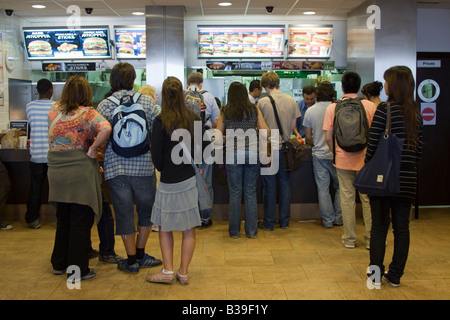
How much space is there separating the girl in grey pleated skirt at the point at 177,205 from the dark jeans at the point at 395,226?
1348 millimetres

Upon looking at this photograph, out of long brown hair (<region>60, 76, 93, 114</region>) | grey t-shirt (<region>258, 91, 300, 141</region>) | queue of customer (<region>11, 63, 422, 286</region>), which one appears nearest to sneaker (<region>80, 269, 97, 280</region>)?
queue of customer (<region>11, 63, 422, 286</region>)

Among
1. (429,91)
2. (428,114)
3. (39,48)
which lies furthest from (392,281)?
(39,48)

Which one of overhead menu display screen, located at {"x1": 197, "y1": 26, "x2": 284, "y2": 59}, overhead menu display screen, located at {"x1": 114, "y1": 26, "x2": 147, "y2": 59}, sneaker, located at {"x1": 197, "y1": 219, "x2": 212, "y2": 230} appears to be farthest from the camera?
overhead menu display screen, located at {"x1": 114, "y1": 26, "x2": 147, "y2": 59}

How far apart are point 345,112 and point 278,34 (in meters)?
3.86

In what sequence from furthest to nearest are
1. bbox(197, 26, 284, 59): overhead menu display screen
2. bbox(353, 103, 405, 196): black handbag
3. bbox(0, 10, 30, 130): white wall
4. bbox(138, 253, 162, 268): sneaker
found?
1. bbox(197, 26, 284, 59): overhead menu display screen
2. bbox(0, 10, 30, 130): white wall
3. bbox(138, 253, 162, 268): sneaker
4. bbox(353, 103, 405, 196): black handbag

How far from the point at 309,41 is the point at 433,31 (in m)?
1.91

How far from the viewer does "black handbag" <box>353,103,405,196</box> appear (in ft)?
10.9

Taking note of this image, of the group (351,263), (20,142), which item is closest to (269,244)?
(351,263)

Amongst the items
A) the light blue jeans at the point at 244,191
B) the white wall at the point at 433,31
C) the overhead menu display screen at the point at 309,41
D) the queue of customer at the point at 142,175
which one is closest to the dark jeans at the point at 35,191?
the queue of customer at the point at 142,175

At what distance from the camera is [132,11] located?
7.41 metres

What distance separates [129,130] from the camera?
3604 mm

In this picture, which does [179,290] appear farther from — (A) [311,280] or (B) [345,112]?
(B) [345,112]

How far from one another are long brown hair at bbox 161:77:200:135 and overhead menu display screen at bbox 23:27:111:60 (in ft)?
16.1

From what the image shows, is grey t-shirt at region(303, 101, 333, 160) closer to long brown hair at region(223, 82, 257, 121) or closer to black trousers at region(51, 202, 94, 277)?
long brown hair at region(223, 82, 257, 121)
